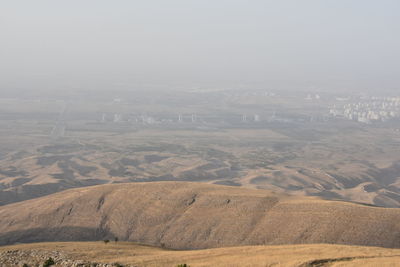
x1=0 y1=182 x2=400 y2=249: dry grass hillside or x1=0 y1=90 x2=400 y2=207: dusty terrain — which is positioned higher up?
x1=0 y1=182 x2=400 y2=249: dry grass hillside

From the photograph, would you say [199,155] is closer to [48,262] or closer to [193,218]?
[193,218]

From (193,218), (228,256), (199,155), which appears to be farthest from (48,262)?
(199,155)

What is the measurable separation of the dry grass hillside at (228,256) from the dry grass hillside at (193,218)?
11834 millimetres

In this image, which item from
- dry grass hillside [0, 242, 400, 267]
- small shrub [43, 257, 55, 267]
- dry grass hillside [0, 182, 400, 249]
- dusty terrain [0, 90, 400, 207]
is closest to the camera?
dry grass hillside [0, 242, 400, 267]

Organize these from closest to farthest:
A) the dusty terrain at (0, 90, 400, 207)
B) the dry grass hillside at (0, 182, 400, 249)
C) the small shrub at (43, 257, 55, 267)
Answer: the small shrub at (43, 257, 55, 267) < the dry grass hillside at (0, 182, 400, 249) < the dusty terrain at (0, 90, 400, 207)

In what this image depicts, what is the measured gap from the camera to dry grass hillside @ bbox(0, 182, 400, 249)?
47.8m

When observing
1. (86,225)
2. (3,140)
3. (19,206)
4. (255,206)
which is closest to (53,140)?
(3,140)

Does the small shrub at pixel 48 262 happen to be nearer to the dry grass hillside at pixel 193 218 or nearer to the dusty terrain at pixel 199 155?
the dry grass hillside at pixel 193 218

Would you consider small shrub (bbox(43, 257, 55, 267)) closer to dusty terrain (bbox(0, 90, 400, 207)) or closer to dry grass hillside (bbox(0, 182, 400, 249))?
dry grass hillside (bbox(0, 182, 400, 249))

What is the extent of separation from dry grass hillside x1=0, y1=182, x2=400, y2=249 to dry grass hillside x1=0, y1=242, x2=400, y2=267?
11.8 m

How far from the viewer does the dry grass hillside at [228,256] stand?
3031cm

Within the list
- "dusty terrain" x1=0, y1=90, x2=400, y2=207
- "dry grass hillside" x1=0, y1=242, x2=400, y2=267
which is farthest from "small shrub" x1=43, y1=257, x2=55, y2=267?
"dusty terrain" x1=0, y1=90, x2=400, y2=207

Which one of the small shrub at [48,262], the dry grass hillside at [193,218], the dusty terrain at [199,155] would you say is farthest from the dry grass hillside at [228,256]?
the dusty terrain at [199,155]

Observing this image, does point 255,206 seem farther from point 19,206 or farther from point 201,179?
point 201,179
